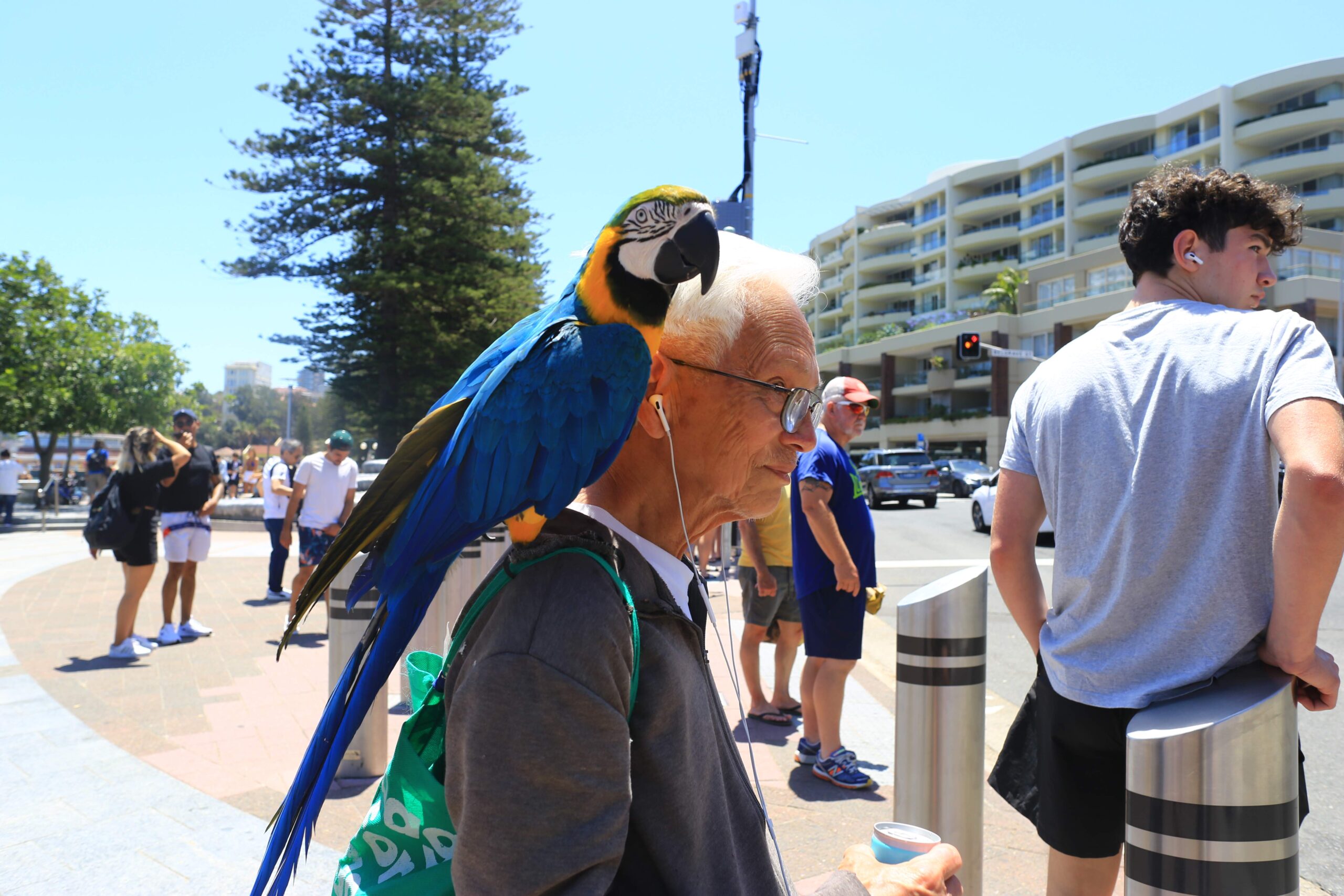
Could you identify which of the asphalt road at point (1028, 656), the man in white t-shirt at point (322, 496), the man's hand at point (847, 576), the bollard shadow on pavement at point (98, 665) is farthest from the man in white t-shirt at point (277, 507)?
the man's hand at point (847, 576)

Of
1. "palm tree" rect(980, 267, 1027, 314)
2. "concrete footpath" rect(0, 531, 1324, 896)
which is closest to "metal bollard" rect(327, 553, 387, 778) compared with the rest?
"concrete footpath" rect(0, 531, 1324, 896)

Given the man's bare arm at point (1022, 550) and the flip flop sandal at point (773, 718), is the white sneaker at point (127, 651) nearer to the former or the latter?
the flip flop sandal at point (773, 718)

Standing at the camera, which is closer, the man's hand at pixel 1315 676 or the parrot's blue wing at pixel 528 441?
the parrot's blue wing at pixel 528 441

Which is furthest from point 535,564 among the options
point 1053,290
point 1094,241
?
point 1094,241

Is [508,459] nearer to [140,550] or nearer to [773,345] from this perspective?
[773,345]

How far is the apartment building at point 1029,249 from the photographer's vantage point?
43.4m

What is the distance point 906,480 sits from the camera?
2366cm

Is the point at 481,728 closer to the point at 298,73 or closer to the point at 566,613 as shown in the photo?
the point at 566,613

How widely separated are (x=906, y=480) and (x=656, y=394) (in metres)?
23.3

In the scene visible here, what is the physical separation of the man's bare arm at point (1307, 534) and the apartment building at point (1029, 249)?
36461 mm

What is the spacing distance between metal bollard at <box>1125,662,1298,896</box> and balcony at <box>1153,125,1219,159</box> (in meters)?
56.7

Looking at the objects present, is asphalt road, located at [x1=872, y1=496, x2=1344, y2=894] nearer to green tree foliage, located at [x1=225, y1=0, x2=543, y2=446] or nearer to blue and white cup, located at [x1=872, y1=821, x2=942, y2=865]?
blue and white cup, located at [x1=872, y1=821, x2=942, y2=865]

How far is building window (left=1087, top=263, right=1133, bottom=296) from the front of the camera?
4203 cm

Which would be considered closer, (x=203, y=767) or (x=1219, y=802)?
(x=1219, y=802)
